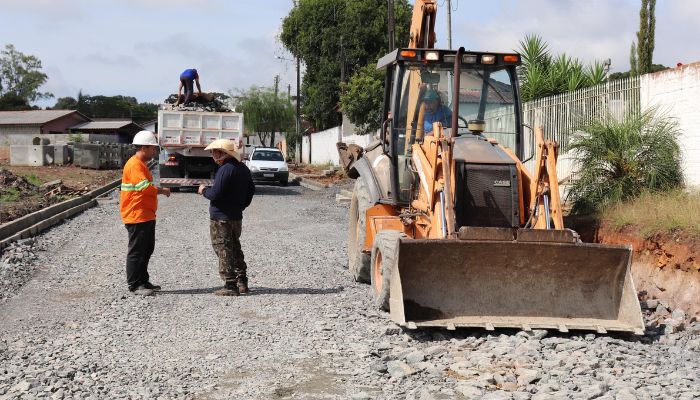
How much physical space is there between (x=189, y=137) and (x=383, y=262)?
1596 cm

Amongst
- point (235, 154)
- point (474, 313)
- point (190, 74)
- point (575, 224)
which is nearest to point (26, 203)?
point (190, 74)

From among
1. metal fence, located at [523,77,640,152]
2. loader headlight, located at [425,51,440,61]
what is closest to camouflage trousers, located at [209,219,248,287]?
loader headlight, located at [425,51,440,61]

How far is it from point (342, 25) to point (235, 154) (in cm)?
4436

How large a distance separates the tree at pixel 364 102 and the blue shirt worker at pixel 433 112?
29.2 metres

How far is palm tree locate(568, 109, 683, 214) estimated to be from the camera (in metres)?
11.6

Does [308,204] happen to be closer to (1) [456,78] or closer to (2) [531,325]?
(1) [456,78]

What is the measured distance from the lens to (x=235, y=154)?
9.11 metres

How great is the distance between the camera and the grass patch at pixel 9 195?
1893cm

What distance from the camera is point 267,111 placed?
75.8 m

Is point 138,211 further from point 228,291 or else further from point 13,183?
point 13,183

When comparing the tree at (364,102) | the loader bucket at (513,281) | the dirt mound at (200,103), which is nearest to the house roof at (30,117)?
the tree at (364,102)

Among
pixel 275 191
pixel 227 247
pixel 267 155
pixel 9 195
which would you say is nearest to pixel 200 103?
pixel 275 191

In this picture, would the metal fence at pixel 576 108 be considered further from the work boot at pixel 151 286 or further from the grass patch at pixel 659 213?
the work boot at pixel 151 286

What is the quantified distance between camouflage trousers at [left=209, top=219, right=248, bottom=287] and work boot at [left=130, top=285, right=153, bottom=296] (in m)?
0.86
